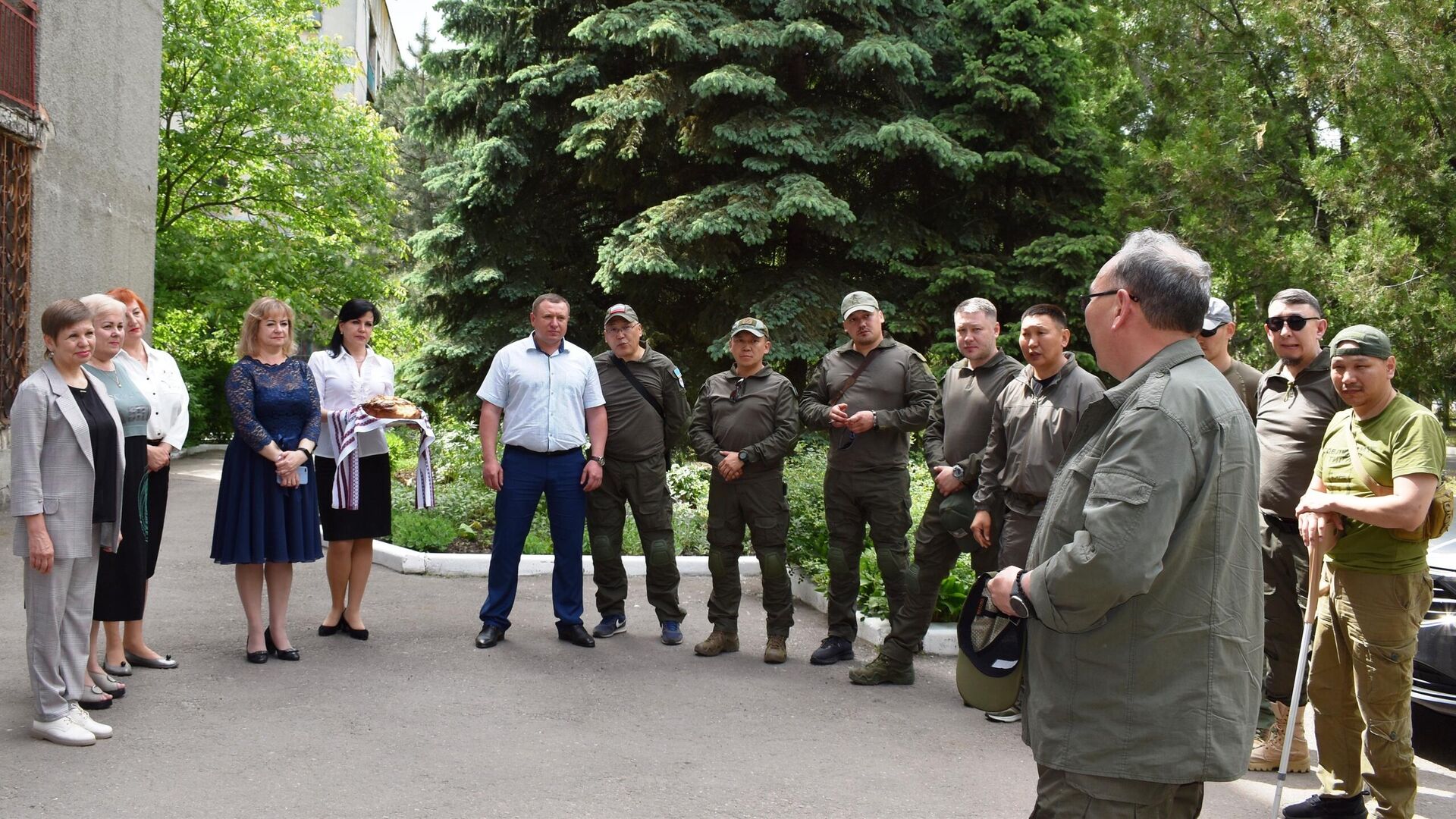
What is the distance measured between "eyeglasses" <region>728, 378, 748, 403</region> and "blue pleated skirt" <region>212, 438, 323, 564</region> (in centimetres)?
259

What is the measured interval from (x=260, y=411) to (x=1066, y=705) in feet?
16.9

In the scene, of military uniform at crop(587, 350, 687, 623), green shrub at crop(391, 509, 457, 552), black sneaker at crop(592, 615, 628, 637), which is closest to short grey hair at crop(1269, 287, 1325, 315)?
military uniform at crop(587, 350, 687, 623)

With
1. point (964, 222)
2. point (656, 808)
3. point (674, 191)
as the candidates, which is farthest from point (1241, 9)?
point (656, 808)

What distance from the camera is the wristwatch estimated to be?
2760 millimetres

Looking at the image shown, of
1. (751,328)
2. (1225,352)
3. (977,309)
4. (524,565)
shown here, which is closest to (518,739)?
(751,328)

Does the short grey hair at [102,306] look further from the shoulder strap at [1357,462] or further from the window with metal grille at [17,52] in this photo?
the window with metal grille at [17,52]

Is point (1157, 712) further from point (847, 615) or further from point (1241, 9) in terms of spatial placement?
point (1241, 9)

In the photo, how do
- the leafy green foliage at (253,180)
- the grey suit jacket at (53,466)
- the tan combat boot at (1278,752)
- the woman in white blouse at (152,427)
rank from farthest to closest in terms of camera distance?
the leafy green foliage at (253,180) < the woman in white blouse at (152,427) < the tan combat boot at (1278,752) < the grey suit jacket at (53,466)

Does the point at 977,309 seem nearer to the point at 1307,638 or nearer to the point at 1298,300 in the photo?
the point at 1298,300

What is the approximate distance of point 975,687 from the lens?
9.86 ft

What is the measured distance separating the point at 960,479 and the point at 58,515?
172 inches

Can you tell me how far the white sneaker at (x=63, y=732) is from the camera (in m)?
4.93

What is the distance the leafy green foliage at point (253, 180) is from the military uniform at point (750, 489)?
20288 millimetres

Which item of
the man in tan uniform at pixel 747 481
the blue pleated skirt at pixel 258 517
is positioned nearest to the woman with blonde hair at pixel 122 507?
the blue pleated skirt at pixel 258 517
